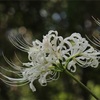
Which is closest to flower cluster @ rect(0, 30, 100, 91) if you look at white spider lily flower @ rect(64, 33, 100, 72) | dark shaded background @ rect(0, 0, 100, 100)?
white spider lily flower @ rect(64, 33, 100, 72)

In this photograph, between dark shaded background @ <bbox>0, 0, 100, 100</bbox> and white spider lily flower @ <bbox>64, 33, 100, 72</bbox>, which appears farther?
dark shaded background @ <bbox>0, 0, 100, 100</bbox>

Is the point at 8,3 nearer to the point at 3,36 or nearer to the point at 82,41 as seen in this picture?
the point at 3,36

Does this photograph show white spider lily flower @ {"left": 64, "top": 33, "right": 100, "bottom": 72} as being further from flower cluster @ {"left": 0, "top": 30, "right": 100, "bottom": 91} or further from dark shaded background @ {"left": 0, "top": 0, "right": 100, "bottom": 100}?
dark shaded background @ {"left": 0, "top": 0, "right": 100, "bottom": 100}

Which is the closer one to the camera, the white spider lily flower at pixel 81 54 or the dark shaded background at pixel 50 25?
the white spider lily flower at pixel 81 54

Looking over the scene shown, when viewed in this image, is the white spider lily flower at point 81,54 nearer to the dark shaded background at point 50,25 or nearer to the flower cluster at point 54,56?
the flower cluster at point 54,56

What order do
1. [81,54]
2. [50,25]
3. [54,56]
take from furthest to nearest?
[50,25] < [81,54] < [54,56]

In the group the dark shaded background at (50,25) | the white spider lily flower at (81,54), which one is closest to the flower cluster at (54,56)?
the white spider lily flower at (81,54)

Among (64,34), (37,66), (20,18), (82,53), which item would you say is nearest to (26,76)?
(37,66)

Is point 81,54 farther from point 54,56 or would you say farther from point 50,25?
point 50,25

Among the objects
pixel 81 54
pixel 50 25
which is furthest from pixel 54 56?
pixel 50 25
